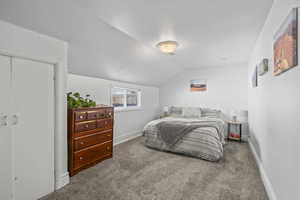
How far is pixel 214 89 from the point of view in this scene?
5047 millimetres

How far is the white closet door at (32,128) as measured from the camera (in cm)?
169

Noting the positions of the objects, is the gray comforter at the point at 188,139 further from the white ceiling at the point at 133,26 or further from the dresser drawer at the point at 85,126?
the white ceiling at the point at 133,26

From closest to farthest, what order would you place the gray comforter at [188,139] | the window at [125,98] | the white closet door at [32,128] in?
the white closet door at [32,128] < the gray comforter at [188,139] < the window at [125,98]

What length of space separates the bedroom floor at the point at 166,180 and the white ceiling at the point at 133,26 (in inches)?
80.4

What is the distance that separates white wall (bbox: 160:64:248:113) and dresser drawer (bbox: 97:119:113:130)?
3248 millimetres

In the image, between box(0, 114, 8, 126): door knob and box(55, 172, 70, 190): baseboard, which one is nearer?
box(0, 114, 8, 126): door knob

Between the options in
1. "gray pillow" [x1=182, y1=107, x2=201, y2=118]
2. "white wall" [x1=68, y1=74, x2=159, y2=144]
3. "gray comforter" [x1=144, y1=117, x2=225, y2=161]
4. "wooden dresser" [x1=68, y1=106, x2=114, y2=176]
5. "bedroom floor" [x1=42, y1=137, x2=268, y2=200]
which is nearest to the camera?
Answer: "bedroom floor" [x1=42, y1=137, x2=268, y2=200]

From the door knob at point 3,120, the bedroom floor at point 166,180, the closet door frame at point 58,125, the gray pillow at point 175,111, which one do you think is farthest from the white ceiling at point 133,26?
the gray pillow at point 175,111

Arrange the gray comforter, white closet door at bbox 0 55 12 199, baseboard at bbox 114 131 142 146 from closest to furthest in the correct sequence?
white closet door at bbox 0 55 12 199, the gray comforter, baseboard at bbox 114 131 142 146

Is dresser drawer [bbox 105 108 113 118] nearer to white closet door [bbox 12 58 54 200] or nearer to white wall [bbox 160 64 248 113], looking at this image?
white closet door [bbox 12 58 54 200]

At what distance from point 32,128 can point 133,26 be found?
198 centimetres

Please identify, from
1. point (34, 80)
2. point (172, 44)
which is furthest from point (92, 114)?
point (172, 44)

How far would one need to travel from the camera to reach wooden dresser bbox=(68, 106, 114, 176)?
2.34m

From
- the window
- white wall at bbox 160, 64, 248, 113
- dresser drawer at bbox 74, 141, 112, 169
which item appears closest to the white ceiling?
the window
